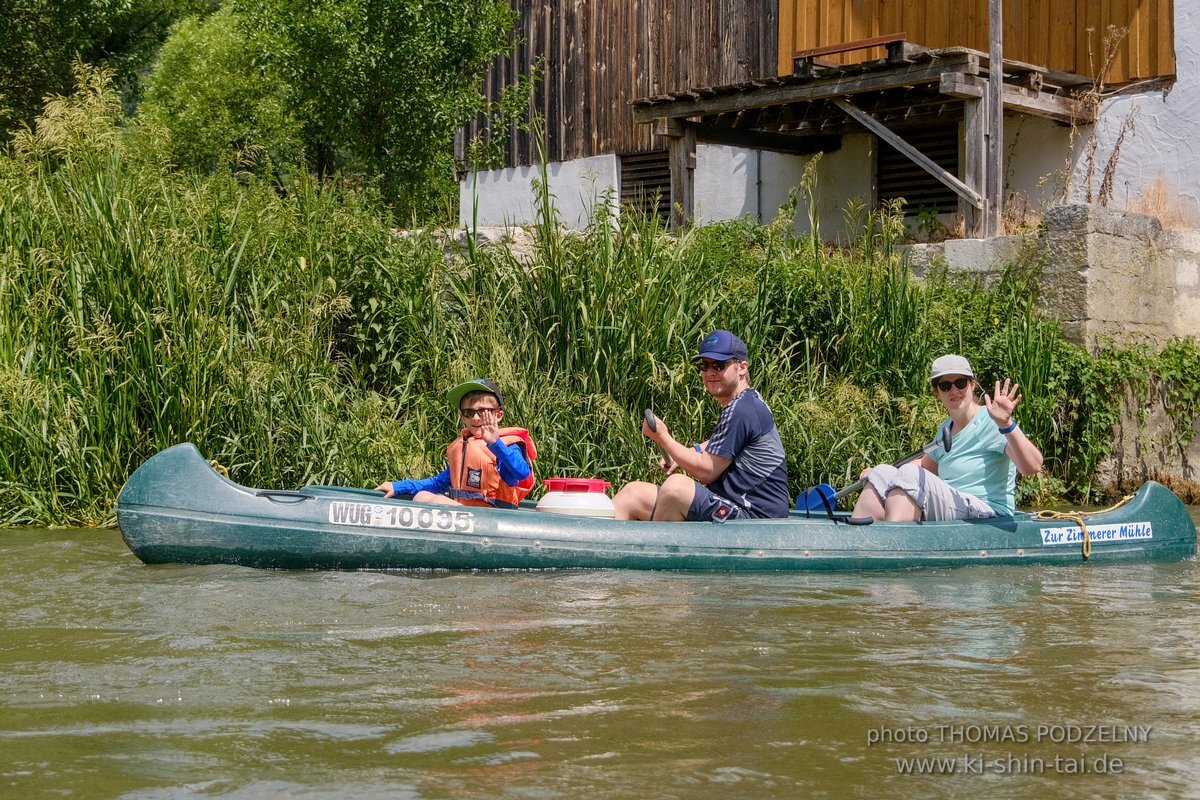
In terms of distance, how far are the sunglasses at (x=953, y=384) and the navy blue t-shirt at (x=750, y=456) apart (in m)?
0.88

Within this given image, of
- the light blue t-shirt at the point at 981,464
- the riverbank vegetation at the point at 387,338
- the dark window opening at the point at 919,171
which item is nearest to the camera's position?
the light blue t-shirt at the point at 981,464

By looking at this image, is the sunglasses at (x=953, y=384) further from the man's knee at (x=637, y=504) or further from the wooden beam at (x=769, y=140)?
the wooden beam at (x=769, y=140)

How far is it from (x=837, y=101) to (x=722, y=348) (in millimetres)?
6877

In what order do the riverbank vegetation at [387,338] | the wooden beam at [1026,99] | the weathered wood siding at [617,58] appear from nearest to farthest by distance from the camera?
the riverbank vegetation at [387,338], the wooden beam at [1026,99], the weathered wood siding at [617,58]

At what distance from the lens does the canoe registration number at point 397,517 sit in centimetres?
683

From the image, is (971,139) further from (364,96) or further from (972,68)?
(364,96)

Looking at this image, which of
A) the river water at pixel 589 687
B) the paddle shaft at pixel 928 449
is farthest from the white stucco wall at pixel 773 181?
the river water at pixel 589 687

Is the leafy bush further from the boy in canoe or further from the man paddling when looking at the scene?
the man paddling

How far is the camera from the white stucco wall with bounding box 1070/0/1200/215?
13.0 metres

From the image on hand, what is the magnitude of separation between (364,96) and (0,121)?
6053 millimetres

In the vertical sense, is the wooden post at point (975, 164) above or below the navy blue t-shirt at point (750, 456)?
above

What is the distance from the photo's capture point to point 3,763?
11.5 feet

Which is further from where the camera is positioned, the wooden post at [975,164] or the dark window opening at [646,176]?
the dark window opening at [646,176]

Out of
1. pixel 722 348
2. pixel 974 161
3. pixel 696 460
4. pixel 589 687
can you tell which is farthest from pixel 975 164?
pixel 589 687
